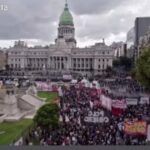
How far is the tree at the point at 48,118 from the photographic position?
2250 centimetres

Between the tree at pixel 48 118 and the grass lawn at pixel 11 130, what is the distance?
0.90 meters

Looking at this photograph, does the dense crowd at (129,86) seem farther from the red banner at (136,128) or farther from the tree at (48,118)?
the red banner at (136,128)

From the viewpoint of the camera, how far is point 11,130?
24266 mm

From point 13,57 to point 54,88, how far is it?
13206cm

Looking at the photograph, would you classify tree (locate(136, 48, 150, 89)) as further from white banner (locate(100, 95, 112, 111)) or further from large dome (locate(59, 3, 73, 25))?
large dome (locate(59, 3, 73, 25))

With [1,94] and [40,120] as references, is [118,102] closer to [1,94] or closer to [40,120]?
[40,120]

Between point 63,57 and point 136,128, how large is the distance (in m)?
155

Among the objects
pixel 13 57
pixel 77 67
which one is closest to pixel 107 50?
pixel 77 67

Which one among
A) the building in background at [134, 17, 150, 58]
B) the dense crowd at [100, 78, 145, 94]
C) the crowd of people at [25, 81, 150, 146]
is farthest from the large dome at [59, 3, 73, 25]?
the crowd of people at [25, 81, 150, 146]

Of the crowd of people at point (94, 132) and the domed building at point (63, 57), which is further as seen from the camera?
the domed building at point (63, 57)

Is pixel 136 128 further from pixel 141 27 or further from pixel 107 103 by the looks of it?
pixel 141 27

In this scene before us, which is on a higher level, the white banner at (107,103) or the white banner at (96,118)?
the white banner at (107,103)

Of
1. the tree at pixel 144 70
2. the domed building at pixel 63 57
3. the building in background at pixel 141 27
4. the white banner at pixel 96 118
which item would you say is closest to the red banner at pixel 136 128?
the white banner at pixel 96 118

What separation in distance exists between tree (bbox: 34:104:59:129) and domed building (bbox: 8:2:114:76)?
138 meters
